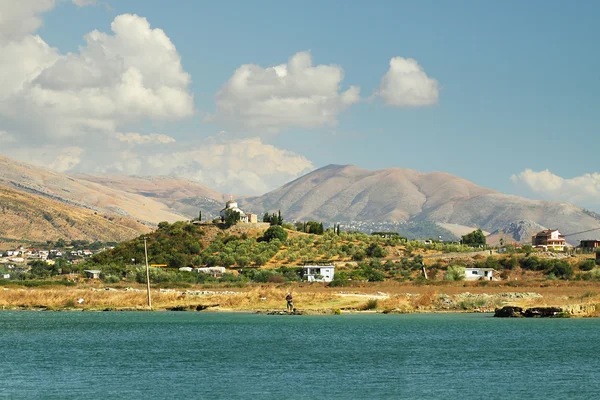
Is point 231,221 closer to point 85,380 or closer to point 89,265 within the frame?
point 89,265

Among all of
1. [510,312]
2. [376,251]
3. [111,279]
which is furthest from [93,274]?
[510,312]

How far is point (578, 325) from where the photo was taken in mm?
66938

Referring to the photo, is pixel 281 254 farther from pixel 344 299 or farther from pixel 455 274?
pixel 344 299

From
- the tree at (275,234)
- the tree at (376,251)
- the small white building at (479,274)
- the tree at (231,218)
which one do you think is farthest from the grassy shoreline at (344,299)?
the tree at (231,218)

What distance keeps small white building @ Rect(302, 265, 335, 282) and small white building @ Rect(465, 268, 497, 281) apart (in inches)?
714

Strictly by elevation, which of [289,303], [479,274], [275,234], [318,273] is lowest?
[289,303]

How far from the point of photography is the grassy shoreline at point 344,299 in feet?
270

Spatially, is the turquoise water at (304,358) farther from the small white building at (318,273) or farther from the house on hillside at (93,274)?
the house on hillside at (93,274)

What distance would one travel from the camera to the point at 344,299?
86812 millimetres

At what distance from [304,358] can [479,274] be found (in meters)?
75.6

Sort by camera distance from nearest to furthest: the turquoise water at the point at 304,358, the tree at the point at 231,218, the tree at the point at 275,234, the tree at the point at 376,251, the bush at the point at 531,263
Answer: the turquoise water at the point at 304,358
the bush at the point at 531,263
the tree at the point at 376,251
the tree at the point at 275,234
the tree at the point at 231,218

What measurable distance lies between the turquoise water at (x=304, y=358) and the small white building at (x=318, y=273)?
148ft

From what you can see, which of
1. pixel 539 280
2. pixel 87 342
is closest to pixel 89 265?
pixel 539 280

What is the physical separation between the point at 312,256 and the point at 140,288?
40.0m
